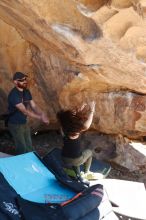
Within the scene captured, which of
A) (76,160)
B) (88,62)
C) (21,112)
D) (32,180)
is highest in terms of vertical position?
(88,62)

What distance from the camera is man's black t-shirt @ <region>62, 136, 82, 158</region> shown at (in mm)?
5910

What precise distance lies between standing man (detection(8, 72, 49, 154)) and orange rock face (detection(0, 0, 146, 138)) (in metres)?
0.60

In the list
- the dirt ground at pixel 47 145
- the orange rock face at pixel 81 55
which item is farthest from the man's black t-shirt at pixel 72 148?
the dirt ground at pixel 47 145

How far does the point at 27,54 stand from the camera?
21.3 feet

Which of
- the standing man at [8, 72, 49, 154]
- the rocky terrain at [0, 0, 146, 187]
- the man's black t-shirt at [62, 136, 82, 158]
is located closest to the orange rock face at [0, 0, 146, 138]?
the rocky terrain at [0, 0, 146, 187]

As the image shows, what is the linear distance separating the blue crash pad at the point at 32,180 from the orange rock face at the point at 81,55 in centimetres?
129

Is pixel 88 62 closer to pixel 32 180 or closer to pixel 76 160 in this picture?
pixel 76 160

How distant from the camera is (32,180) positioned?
17.8 feet

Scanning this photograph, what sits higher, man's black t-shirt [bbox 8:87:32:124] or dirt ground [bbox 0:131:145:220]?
man's black t-shirt [bbox 8:87:32:124]

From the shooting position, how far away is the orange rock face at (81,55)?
14.4 ft

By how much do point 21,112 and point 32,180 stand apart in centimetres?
100

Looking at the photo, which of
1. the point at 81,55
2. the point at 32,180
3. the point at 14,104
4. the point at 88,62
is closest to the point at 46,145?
the point at 14,104

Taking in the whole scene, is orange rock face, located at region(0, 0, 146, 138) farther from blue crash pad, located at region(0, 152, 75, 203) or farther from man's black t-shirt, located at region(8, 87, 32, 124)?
blue crash pad, located at region(0, 152, 75, 203)

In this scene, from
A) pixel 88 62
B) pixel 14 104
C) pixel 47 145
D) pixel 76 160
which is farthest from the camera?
pixel 47 145
